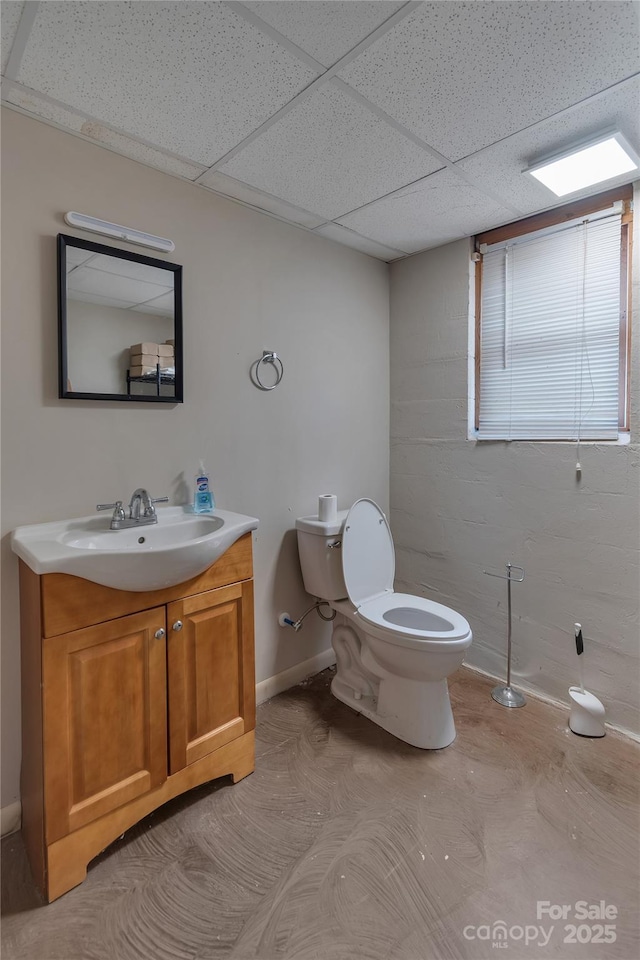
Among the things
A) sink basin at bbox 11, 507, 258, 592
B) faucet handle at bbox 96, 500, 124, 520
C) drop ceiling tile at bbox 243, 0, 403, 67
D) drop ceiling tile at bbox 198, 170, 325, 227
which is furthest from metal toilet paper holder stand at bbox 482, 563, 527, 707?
drop ceiling tile at bbox 243, 0, 403, 67

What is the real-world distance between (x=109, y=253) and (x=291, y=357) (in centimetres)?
88

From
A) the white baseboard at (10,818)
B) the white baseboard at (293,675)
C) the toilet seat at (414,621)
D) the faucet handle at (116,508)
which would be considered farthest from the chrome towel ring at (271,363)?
the white baseboard at (10,818)

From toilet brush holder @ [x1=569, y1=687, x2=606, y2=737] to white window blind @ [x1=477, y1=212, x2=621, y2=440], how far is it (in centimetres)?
113

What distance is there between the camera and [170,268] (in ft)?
5.68

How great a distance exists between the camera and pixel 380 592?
87.3 inches

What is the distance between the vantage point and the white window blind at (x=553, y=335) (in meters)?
1.95

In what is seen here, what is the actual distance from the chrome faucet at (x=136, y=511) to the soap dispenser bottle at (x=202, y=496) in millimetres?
187

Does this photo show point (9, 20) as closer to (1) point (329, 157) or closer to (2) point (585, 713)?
(1) point (329, 157)

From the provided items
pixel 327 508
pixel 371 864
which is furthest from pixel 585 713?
pixel 327 508

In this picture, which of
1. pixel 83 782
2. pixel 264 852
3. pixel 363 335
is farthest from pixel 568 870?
pixel 363 335

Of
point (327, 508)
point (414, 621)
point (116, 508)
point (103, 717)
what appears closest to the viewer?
point (103, 717)

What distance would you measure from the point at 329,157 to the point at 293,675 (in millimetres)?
2251

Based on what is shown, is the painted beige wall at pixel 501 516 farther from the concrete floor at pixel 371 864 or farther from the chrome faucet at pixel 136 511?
the chrome faucet at pixel 136 511

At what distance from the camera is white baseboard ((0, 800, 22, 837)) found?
1.44 metres
